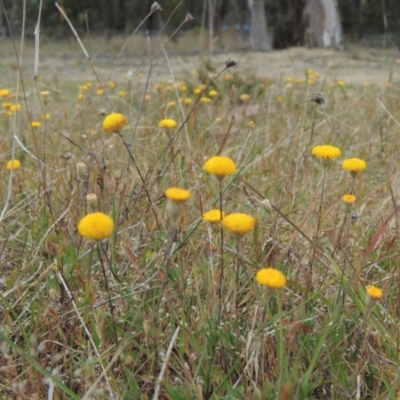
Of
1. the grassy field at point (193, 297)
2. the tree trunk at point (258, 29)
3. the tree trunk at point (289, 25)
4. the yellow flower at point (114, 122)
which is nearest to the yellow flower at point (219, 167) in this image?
the grassy field at point (193, 297)

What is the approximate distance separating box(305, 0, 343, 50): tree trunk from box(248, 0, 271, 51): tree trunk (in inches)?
38.4

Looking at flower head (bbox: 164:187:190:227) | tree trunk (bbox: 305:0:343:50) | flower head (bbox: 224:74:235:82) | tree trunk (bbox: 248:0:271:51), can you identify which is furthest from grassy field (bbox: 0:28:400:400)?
tree trunk (bbox: 248:0:271:51)

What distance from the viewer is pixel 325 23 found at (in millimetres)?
11719

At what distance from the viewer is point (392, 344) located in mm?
994

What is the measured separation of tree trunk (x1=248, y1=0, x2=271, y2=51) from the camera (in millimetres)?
12030

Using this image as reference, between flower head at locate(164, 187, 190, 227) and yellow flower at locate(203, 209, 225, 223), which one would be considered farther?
yellow flower at locate(203, 209, 225, 223)

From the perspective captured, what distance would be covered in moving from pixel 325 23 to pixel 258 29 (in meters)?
1.38

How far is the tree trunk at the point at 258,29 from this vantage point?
39.5 ft

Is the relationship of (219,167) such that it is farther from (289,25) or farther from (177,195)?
(289,25)

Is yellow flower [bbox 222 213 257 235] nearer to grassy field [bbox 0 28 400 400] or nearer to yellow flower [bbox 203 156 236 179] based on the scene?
grassy field [bbox 0 28 400 400]

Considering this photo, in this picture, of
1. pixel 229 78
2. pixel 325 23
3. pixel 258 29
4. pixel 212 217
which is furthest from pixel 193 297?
pixel 258 29

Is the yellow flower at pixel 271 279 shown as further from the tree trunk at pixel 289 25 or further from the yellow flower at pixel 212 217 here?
the tree trunk at pixel 289 25

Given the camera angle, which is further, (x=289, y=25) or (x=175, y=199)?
(x=289, y=25)

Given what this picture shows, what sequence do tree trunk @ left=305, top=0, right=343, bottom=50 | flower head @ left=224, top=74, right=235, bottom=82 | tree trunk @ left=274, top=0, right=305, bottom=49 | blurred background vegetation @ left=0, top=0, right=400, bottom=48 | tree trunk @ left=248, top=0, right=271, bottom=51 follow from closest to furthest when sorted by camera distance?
flower head @ left=224, top=74, right=235, bottom=82 → tree trunk @ left=305, top=0, right=343, bottom=50 → tree trunk @ left=248, top=0, right=271, bottom=51 → tree trunk @ left=274, top=0, right=305, bottom=49 → blurred background vegetation @ left=0, top=0, right=400, bottom=48
